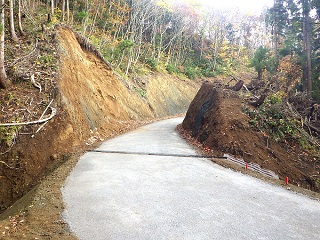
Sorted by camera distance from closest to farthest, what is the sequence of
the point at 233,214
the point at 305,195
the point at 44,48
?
the point at 233,214, the point at 305,195, the point at 44,48

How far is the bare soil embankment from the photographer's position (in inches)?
192

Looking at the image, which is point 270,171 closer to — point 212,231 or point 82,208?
point 212,231

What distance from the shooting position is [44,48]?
1219 centimetres

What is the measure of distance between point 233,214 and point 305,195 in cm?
267

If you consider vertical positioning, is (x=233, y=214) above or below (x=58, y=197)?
above

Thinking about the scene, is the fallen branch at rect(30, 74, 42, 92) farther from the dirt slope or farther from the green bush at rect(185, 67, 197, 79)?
the green bush at rect(185, 67, 197, 79)

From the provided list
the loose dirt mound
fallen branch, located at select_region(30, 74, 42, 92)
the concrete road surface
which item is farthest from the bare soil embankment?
the loose dirt mound

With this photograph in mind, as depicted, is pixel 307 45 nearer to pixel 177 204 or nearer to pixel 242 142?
pixel 242 142

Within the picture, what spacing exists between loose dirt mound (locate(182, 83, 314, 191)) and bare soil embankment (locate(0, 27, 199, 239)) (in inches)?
201

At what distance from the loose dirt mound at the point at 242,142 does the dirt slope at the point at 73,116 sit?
519cm

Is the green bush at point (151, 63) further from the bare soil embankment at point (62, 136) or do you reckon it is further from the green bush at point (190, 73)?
the bare soil embankment at point (62, 136)

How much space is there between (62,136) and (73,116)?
4.33 feet

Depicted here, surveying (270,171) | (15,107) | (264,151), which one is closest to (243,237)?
(270,171)

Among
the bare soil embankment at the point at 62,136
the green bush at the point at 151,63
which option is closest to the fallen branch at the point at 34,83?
the bare soil embankment at the point at 62,136
